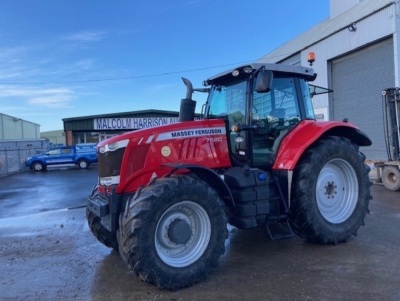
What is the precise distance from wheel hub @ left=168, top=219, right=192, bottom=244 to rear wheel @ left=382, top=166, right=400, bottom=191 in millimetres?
7658

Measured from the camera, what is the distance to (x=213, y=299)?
3666 millimetres

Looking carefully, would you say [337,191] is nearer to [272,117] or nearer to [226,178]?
[272,117]

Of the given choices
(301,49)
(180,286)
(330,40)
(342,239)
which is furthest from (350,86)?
(180,286)

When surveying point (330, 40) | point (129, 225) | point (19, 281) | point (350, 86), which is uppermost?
point (330, 40)

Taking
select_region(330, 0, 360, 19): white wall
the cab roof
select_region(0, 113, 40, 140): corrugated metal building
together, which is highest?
select_region(330, 0, 360, 19): white wall

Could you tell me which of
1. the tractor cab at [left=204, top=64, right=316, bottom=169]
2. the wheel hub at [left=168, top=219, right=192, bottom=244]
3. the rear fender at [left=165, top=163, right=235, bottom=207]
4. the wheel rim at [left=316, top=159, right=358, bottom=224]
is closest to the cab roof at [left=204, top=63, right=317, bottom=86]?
the tractor cab at [left=204, top=64, right=316, bottom=169]

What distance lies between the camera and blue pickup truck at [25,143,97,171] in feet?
80.8

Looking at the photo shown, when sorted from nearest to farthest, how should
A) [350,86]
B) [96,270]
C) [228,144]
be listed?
[96,270], [228,144], [350,86]

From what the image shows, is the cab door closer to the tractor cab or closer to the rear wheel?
the tractor cab

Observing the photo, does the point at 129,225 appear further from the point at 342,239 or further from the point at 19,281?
the point at 342,239

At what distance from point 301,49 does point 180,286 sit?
655 inches

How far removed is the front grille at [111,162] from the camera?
4.38m

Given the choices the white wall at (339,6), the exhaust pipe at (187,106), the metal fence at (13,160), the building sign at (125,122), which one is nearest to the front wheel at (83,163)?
the metal fence at (13,160)

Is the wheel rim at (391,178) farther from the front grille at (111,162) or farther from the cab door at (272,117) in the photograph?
the front grille at (111,162)
